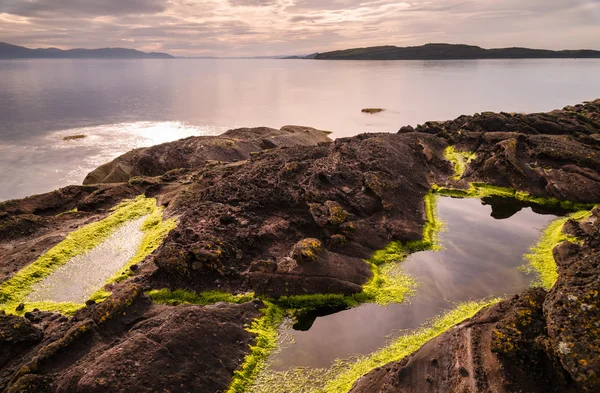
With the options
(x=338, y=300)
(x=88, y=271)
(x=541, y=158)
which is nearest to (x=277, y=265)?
(x=338, y=300)

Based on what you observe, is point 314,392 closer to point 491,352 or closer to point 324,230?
point 491,352

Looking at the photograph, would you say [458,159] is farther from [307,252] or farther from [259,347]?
[259,347]

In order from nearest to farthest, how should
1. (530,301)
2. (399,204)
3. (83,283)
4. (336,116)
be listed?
1. (530,301)
2. (83,283)
3. (399,204)
4. (336,116)

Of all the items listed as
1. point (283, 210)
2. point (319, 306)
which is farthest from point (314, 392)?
point (283, 210)

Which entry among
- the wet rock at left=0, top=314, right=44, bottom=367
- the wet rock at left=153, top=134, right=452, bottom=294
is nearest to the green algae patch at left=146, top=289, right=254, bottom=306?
the wet rock at left=153, top=134, right=452, bottom=294

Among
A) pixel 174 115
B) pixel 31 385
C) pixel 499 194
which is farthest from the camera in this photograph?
pixel 174 115

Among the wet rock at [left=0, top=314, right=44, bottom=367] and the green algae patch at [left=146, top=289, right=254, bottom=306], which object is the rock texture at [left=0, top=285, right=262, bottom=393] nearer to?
the wet rock at [left=0, top=314, right=44, bottom=367]
